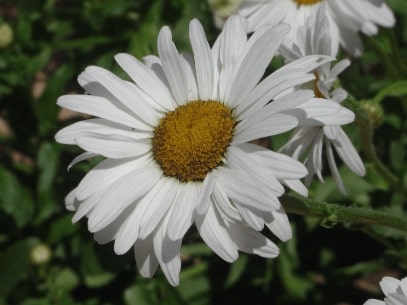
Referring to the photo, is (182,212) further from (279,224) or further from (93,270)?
(93,270)

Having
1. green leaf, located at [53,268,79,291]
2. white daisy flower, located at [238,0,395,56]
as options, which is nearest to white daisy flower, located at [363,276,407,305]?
white daisy flower, located at [238,0,395,56]

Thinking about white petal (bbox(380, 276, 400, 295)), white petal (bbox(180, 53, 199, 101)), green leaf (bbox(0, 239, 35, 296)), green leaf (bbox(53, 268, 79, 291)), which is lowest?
green leaf (bbox(53, 268, 79, 291))

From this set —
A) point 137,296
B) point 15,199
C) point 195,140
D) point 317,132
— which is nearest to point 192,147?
point 195,140

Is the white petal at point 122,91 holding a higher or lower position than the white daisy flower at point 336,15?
higher

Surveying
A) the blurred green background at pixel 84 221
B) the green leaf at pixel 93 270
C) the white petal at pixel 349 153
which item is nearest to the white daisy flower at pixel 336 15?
the blurred green background at pixel 84 221

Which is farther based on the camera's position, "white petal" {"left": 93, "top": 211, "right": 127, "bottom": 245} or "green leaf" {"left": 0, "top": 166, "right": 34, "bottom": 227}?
"green leaf" {"left": 0, "top": 166, "right": 34, "bottom": 227}

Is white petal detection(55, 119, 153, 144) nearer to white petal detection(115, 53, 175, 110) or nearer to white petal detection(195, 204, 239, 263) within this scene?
white petal detection(115, 53, 175, 110)

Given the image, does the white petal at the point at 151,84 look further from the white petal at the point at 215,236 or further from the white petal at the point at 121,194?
the white petal at the point at 215,236
